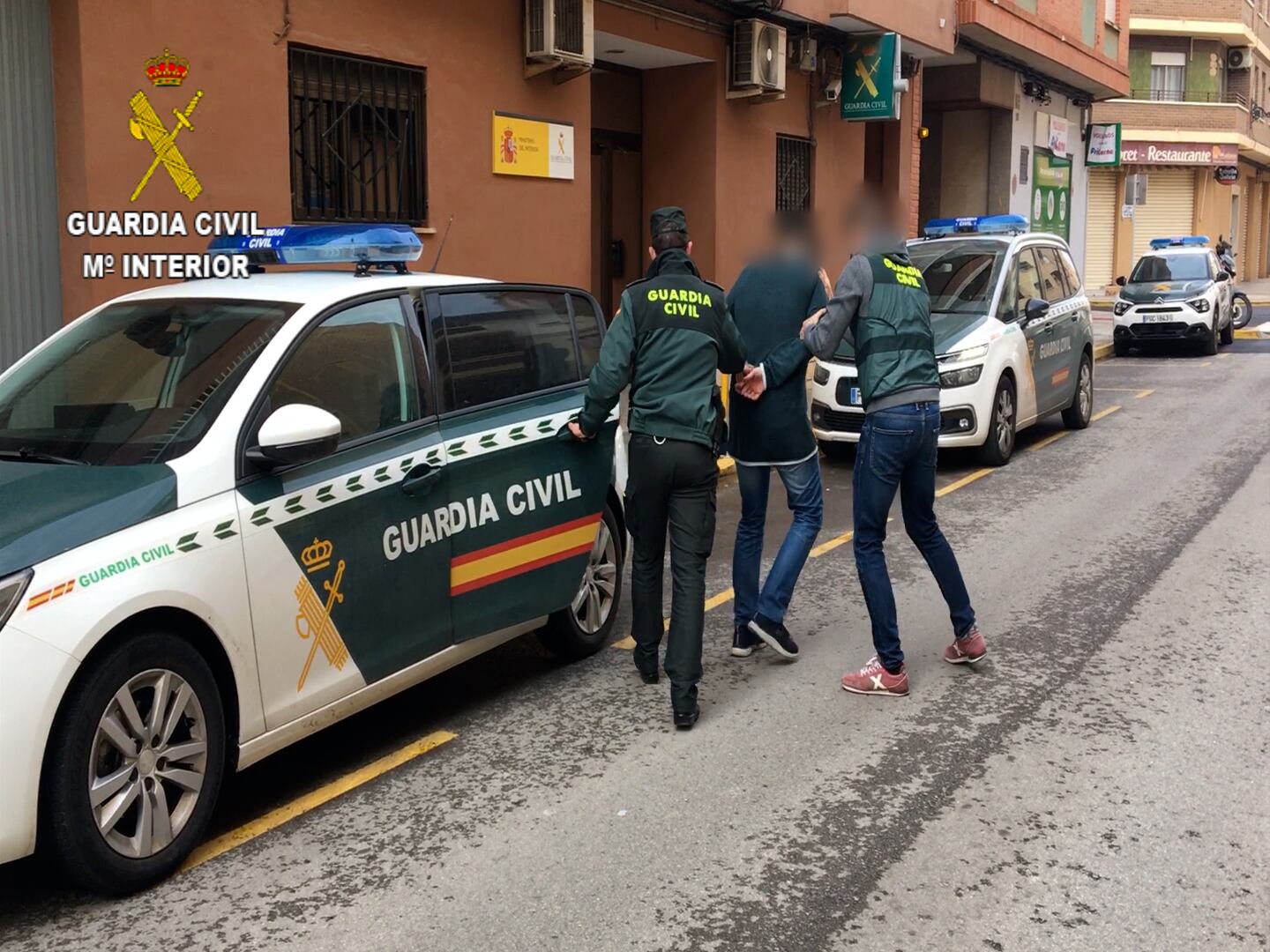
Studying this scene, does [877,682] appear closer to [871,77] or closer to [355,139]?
[355,139]

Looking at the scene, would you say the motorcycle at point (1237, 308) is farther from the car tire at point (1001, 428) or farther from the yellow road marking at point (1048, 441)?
the car tire at point (1001, 428)

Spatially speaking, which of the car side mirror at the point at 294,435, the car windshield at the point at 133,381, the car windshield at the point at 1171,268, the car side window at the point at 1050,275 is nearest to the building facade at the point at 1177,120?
the car windshield at the point at 1171,268

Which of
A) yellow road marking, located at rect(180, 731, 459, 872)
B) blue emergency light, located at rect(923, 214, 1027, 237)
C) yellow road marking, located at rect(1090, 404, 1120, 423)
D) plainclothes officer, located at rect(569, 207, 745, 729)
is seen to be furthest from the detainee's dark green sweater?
yellow road marking, located at rect(1090, 404, 1120, 423)

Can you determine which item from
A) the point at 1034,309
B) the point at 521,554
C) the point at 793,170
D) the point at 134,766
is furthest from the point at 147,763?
the point at 793,170

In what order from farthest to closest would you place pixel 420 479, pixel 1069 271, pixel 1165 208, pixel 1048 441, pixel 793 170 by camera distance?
pixel 1165 208 < pixel 793 170 < pixel 1069 271 < pixel 1048 441 < pixel 420 479

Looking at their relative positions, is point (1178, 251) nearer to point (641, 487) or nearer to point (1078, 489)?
point (1078, 489)

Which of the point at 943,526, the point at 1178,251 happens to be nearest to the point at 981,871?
the point at 943,526

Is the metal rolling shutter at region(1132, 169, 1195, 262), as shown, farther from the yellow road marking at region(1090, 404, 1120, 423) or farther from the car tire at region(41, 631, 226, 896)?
the car tire at region(41, 631, 226, 896)

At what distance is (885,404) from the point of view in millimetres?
5633

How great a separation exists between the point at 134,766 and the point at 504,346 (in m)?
2.47

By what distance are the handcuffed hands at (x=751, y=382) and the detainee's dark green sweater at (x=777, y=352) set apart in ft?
0.20

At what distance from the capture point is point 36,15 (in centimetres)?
894

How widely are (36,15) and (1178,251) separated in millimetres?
19132

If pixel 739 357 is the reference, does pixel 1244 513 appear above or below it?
below
